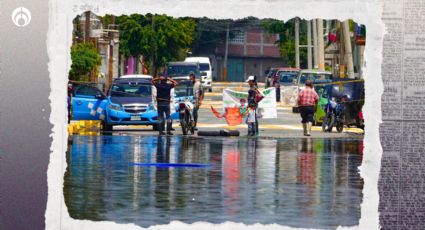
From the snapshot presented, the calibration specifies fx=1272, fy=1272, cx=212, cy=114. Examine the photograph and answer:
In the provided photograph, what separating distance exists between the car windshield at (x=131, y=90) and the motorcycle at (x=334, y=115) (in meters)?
5.26

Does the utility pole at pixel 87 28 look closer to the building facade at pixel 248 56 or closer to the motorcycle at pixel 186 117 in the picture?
the motorcycle at pixel 186 117

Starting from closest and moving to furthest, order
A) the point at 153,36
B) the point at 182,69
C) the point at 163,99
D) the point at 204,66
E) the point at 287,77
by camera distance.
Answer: the point at 163,99, the point at 287,77, the point at 182,69, the point at 153,36, the point at 204,66

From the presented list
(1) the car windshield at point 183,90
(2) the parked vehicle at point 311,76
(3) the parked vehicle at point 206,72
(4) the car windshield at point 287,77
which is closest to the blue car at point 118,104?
(1) the car windshield at point 183,90

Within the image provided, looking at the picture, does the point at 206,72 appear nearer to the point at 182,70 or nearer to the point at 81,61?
the point at 182,70

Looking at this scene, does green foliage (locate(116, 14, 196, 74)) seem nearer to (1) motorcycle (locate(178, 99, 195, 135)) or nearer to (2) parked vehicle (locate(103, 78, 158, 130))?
(2) parked vehicle (locate(103, 78, 158, 130))

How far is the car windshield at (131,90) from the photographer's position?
37.4 metres

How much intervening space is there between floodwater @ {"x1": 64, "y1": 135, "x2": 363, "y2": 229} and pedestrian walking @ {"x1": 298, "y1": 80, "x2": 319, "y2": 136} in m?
4.58

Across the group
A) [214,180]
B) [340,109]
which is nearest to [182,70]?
[340,109]

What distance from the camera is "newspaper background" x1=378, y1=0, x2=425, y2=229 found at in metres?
9.30

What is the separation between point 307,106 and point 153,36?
46146mm

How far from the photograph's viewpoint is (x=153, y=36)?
8019 centimetres

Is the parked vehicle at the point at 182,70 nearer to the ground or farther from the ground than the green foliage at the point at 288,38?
nearer to the ground

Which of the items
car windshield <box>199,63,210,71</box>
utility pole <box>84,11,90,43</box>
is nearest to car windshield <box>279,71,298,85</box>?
utility pole <box>84,11,90,43</box>

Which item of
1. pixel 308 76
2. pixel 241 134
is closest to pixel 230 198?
pixel 241 134
